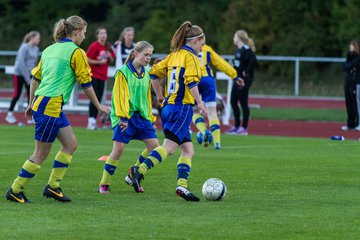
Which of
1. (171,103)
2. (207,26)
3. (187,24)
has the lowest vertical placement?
(207,26)

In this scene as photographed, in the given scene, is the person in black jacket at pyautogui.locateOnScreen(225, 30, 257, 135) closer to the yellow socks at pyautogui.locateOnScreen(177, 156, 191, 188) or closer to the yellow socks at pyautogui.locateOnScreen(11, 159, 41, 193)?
the yellow socks at pyautogui.locateOnScreen(177, 156, 191, 188)

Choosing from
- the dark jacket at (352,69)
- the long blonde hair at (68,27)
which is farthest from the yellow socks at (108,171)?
the dark jacket at (352,69)

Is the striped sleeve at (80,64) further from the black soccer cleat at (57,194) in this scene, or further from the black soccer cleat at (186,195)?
the black soccer cleat at (186,195)

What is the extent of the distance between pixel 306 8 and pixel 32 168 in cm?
3740

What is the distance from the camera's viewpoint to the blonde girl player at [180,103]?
11.6 meters

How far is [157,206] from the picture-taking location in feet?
35.4

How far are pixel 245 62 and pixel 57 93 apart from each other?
11.4 meters

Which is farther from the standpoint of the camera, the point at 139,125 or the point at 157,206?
the point at 139,125

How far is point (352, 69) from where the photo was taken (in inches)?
952

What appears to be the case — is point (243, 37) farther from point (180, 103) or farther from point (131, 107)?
point (180, 103)

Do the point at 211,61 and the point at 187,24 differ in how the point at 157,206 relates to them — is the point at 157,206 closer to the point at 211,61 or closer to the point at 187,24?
the point at 187,24

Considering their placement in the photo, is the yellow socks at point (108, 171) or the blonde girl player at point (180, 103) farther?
the yellow socks at point (108, 171)

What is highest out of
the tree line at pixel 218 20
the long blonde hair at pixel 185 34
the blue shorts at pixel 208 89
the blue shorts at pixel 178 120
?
the long blonde hair at pixel 185 34

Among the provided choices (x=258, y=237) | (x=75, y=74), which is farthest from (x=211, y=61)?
(x=258, y=237)
